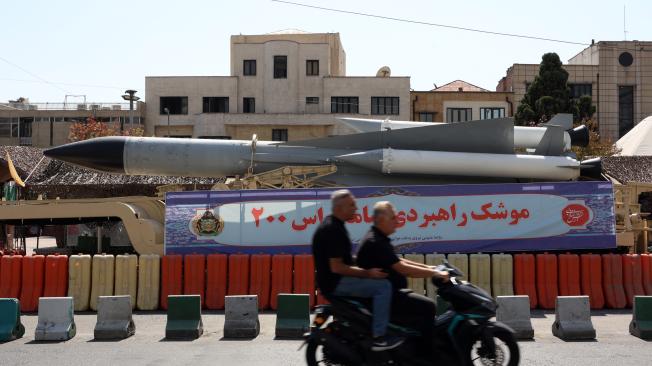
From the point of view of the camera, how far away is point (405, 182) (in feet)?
53.3

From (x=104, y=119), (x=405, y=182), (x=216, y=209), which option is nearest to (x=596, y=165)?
(x=405, y=182)

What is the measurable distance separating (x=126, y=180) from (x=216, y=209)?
47.2 ft

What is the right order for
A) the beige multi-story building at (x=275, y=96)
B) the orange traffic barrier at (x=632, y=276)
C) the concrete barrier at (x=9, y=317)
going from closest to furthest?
the concrete barrier at (x=9, y=317) → the orange traffic barrier at (x=632, y=276) → the beige multi-story building at (x=275, y=96)

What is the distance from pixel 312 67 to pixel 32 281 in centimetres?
3684

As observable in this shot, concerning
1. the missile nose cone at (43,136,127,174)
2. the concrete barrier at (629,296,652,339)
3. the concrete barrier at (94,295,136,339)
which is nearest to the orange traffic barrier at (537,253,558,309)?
the concrete barrier at (629,296,652,339)

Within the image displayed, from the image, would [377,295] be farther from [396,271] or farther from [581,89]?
[581,89]

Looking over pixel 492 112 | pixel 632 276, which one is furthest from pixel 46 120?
pixel 632 276

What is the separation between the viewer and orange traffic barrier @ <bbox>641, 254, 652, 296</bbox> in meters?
13.4

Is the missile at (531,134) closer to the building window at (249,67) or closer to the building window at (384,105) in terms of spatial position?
the building window at (384,105)

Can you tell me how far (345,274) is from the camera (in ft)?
21.5

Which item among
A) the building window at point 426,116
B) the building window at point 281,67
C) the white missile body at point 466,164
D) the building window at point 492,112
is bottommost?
the white missile body at point 466,164

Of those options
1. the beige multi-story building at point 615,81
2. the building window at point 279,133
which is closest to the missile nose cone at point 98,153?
the building window at point 279,133

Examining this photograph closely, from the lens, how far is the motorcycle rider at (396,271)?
6570 mm

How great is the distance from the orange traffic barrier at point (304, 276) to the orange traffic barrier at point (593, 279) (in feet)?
17.0
